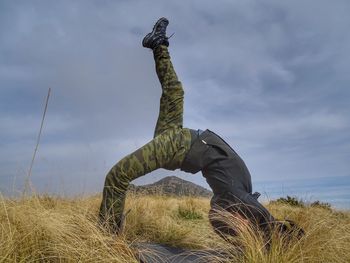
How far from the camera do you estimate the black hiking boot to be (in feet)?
17.1

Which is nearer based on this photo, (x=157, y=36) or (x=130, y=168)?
(x=130, y=168)

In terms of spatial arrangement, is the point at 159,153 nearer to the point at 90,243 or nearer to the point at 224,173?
the point at 224,173

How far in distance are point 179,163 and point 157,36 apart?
145cm

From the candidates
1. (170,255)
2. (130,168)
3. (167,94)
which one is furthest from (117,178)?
(167,94)

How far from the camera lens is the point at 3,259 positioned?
3.79 metres

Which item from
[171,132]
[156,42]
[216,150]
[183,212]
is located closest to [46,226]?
[171,132]

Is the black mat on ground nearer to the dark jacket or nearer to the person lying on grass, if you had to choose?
the person lying on grass

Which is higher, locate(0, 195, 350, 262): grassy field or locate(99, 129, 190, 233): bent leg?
locate(99, 129, 190, 233): bent leg

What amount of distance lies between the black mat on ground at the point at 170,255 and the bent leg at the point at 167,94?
1.30 metres

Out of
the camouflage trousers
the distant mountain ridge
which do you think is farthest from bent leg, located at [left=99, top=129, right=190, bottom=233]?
the distant mountain ridge

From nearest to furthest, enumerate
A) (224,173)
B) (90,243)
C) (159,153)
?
(90,243) → (159,153) → (224,173)

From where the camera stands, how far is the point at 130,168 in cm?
485

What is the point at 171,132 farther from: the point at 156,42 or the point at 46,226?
the point at 46,226

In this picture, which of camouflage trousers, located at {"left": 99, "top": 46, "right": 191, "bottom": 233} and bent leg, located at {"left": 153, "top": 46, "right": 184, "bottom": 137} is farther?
bent leg, located at {"left": 153, "top": 46, "right": 184, "bottom": 137}
